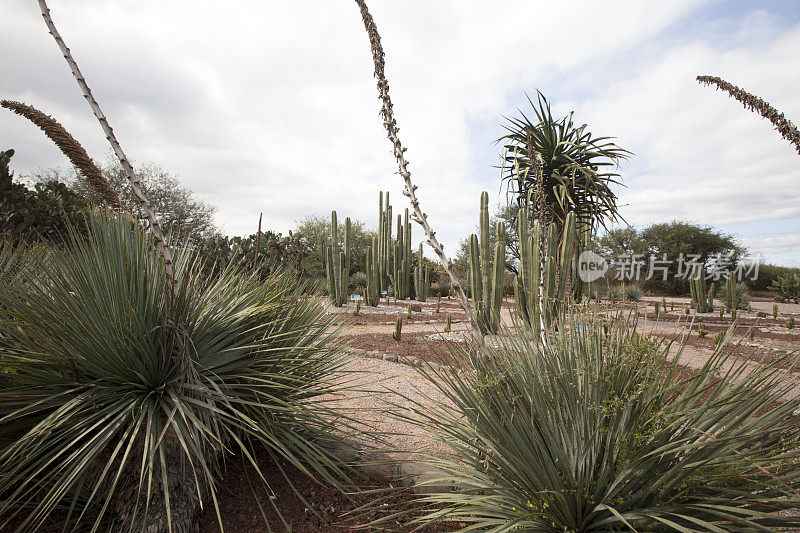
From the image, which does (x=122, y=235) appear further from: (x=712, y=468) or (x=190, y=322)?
(x=712, y=468)

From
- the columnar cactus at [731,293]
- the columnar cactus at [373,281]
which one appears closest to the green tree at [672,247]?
the columnar cactus at [731,293]

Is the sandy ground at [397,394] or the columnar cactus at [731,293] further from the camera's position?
the columnar cactus at [731,293]

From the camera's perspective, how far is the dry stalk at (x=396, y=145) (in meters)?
2.08

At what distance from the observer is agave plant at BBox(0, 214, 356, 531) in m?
1.90

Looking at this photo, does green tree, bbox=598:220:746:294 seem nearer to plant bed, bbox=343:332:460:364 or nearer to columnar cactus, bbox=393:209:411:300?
columnar cactus, bbox=393:209:411:300

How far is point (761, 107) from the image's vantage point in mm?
4227

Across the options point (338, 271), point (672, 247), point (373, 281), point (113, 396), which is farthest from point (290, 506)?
point (672, 247)

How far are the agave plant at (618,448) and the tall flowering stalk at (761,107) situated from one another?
357cm

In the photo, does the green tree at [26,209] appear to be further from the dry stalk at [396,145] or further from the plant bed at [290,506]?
the dry stalk at [396,145]

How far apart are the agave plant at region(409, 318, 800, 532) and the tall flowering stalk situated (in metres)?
3.57

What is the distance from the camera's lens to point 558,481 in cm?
162

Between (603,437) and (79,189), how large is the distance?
26.5m

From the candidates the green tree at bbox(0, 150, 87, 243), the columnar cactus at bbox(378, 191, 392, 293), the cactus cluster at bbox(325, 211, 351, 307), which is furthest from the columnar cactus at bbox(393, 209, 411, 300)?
the green tree at bbox(0, 150, 87, 243)

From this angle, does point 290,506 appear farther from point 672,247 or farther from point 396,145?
point 672,247
